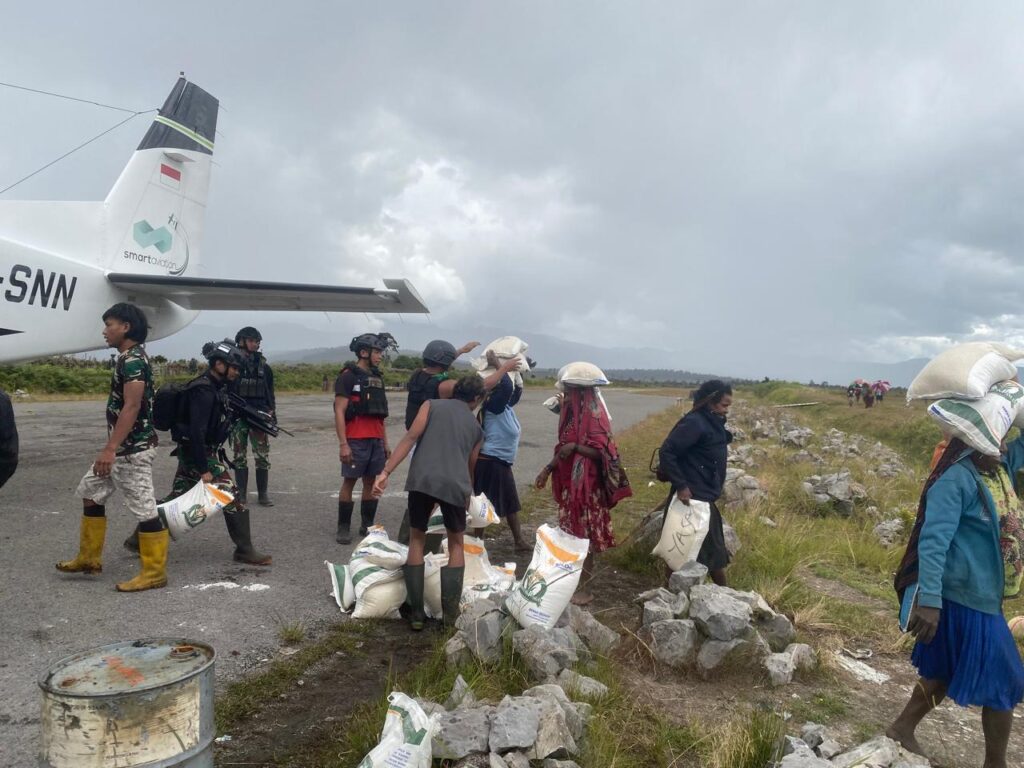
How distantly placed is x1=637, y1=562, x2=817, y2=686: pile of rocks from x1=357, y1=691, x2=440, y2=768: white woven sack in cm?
191

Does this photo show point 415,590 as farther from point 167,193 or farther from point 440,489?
point 167,193

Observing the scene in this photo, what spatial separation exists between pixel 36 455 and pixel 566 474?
28.4ft

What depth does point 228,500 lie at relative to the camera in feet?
15.2

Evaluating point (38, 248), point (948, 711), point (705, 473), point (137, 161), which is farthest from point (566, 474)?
point (137, 161)

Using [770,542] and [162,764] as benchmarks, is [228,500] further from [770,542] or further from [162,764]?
[770,542]

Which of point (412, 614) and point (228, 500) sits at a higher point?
point (228, 500)

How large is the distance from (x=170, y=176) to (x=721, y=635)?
11509 millimetres

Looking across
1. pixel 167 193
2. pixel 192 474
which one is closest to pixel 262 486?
pixel 192 474

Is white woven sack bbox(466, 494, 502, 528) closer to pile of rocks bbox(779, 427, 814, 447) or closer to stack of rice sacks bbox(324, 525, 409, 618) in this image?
stack of rice sacks bbox(324, 525, 409, 618)

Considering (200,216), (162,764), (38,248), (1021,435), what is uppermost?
(200,216)

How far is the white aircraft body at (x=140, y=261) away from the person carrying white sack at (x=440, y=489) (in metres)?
4.61

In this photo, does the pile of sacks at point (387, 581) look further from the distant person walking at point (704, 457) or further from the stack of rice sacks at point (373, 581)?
the distant person walking at point (704, 457)

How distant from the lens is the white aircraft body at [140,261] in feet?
27.4

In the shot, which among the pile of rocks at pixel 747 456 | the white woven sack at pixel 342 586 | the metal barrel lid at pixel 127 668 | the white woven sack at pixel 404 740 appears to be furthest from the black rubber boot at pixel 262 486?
the pile of rocks at pixel 747 456
